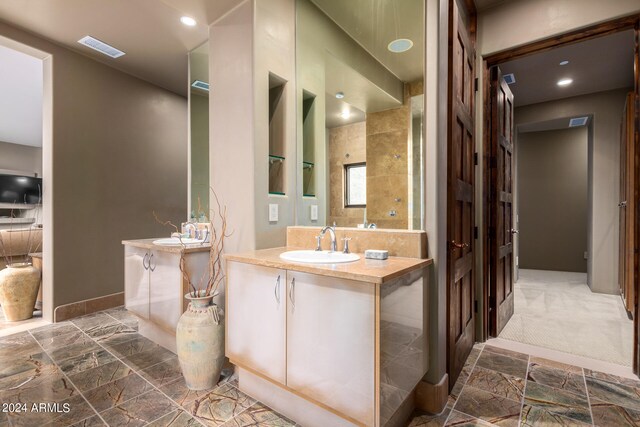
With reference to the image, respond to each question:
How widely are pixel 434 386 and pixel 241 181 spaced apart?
174 centimetres

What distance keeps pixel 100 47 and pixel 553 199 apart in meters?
7.16

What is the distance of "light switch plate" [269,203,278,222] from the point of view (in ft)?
7.24

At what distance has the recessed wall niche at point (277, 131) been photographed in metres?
2.29

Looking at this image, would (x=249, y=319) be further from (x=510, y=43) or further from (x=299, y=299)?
(x=510, y=43)

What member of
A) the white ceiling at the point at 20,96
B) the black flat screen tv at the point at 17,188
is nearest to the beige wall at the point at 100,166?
the white ceiling at the point at 20,96

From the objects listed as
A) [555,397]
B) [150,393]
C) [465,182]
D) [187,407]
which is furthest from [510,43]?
[150,393]

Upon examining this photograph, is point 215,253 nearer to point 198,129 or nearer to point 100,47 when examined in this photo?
point 198,129

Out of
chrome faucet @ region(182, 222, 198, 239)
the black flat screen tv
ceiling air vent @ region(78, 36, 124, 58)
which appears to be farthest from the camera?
the black flat screen tv

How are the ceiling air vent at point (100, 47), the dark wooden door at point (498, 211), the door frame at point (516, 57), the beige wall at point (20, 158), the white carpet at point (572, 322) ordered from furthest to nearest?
1. the beige wall at point (20, 158)
2. the ceiling air vent at point (100, 47)
3. the dark wooden door at point (498, 211)
4. the white carpet at point (572, 322)
5. the door frame at point (516, 57)

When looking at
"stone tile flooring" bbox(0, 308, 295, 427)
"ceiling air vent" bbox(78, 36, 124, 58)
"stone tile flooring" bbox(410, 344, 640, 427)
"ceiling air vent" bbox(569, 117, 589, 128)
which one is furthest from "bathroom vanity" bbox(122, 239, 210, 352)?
"ceiling air vent" bbox(569, 117, 589, 128)

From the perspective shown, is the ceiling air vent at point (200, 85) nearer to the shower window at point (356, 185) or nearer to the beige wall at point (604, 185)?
the shower window at point (356, 185)

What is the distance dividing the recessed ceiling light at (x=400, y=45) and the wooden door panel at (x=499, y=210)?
1.26 m

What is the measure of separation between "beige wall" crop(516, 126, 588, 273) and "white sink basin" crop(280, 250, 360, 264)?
5.50 m

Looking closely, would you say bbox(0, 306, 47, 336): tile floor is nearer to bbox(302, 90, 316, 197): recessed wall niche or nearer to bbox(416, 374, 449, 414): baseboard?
bbox(302, 90, 316, 197): recessed wall niche
